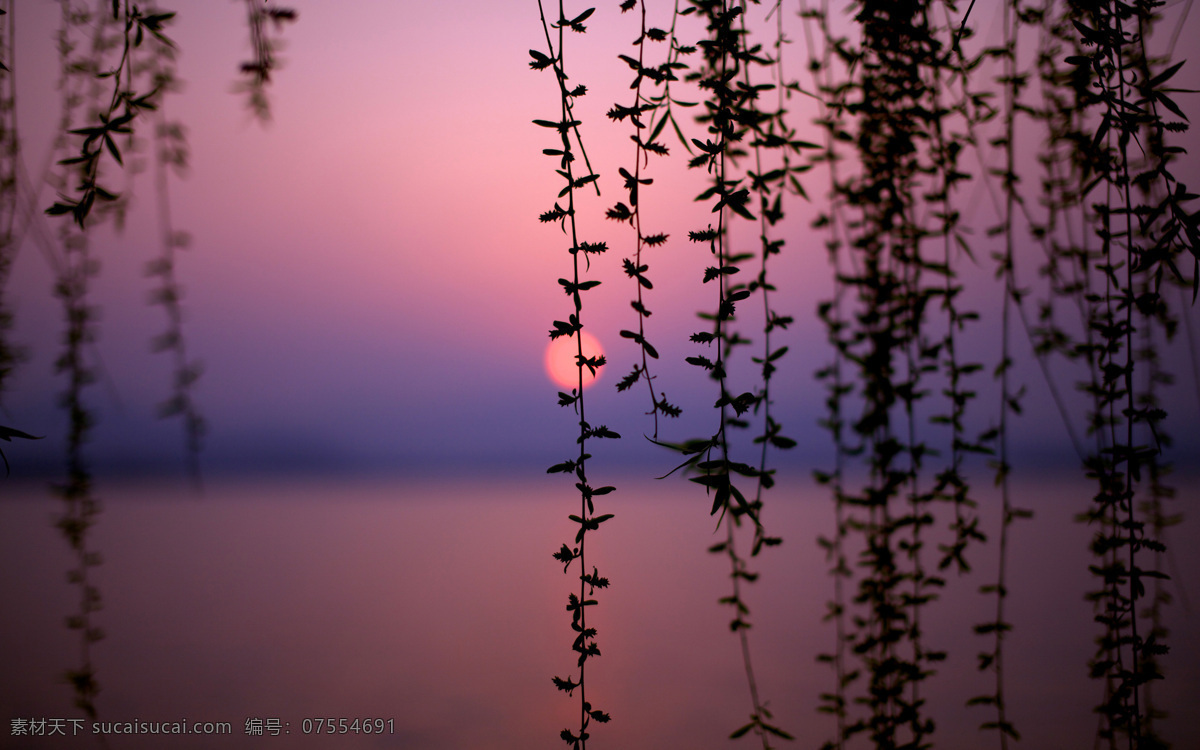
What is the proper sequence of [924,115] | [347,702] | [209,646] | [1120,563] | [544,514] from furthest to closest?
[544,514], [209,646], [347,702], [924,115], [1120,563]

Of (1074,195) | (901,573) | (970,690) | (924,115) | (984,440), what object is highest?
(924,115)

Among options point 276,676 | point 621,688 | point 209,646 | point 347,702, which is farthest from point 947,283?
point 209,646

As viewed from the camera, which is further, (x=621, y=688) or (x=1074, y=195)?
(x=621, y=688)

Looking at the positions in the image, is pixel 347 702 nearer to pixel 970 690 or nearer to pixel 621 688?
pixel 621 688

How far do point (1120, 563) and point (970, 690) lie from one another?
1.89m

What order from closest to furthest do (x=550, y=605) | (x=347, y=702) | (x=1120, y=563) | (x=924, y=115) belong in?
(x=1120, y=563)
(x=924, y=115)
(x=347, y=702)
(x=550, y=605)

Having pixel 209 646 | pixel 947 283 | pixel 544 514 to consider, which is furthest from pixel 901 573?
pixel 544 514

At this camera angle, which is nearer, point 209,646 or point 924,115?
point 924,115

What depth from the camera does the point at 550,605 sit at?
3.55 m

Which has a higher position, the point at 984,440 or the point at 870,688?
the point at 984,440

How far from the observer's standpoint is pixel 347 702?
95.6 inches

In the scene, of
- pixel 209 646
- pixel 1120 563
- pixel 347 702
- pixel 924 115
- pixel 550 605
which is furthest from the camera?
pixel 550 605

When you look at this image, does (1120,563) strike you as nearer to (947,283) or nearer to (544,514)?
(947,283)

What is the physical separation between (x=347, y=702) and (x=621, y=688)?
3.22 ft
